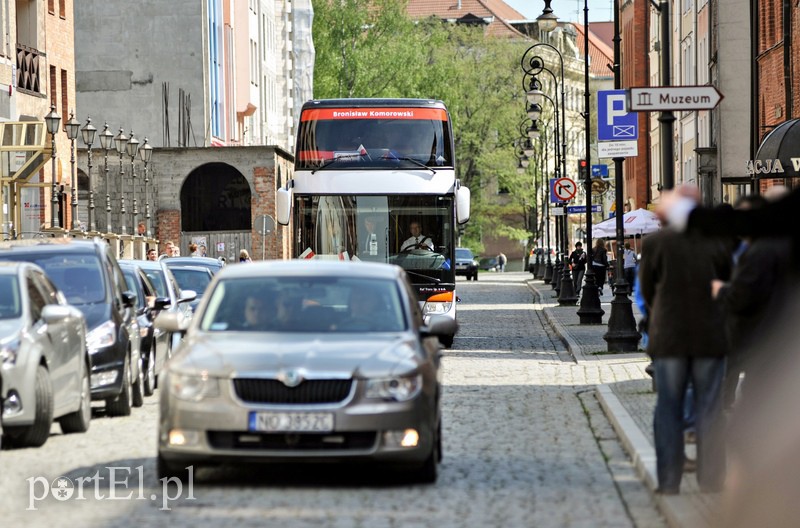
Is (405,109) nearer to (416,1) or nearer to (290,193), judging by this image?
(290,193)

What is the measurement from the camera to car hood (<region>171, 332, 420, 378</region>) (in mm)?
11133

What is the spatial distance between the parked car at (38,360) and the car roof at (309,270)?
186cm

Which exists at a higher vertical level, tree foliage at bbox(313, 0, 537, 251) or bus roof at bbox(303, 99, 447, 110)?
tree foliage at bbox(313, 0, 537, 251)

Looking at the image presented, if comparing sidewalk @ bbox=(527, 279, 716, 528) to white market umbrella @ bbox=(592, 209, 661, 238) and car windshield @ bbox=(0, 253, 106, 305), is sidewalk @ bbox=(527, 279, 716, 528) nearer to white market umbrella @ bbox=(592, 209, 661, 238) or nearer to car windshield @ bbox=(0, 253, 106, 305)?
car windshield @ bbox=(0, 253, 106, 305)

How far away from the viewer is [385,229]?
28.4 m

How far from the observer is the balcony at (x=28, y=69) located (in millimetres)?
49625

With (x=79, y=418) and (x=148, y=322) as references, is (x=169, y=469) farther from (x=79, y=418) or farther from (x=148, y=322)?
(x=148, y=322)

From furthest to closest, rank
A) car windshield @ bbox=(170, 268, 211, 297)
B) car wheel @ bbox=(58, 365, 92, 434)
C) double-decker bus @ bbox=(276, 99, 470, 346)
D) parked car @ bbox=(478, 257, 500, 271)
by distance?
parked car @ bbox=(478, 257, 500, 271), double-decker bus @ bbox=(276, 99, 470, 346), car windshield @ bbox=(170, 268, 211, 297), car wheel @ bbox=(58, 365, 92, 434)

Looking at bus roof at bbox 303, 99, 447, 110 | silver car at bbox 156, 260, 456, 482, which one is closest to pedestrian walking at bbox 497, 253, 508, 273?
bus roof at bbox 303, 99, 447, 110

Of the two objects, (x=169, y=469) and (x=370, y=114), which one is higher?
(x=370, y=114)

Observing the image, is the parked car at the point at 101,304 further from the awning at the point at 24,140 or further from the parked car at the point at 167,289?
the awning at the point at 24,140

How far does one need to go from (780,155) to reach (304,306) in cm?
1878

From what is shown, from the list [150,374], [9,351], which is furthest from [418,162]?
[9,351]

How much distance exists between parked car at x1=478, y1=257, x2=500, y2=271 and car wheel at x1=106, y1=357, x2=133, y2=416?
111 metres
